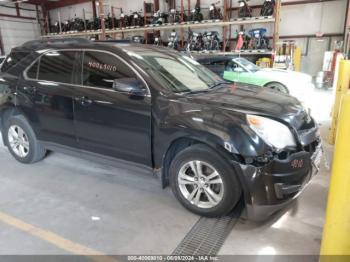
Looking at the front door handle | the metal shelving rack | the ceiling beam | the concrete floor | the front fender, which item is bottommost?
the concrete floor

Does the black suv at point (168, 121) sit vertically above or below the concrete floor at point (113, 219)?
above

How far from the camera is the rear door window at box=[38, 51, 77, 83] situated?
329 centimetres

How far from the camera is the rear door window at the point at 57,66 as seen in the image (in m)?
3.29

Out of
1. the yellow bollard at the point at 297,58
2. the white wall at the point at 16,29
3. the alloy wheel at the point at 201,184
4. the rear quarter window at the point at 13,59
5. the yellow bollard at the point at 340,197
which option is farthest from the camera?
the white wall at the point at 16,29

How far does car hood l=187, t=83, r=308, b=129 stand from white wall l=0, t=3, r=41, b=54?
17.7m

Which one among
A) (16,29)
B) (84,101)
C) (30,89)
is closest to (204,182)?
(84,101)

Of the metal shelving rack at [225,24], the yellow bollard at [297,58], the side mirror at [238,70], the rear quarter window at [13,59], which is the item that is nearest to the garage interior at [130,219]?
the rear quarter window at [13,59]

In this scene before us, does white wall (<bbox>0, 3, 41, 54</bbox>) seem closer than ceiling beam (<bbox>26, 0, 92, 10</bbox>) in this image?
Yes

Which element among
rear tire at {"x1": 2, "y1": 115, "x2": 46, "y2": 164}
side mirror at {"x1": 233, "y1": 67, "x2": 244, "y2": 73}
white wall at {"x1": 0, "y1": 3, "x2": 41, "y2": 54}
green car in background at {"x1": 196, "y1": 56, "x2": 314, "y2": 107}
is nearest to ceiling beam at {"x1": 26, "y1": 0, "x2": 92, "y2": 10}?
white wall at {"x1": 0, "y1": 3, "x2": 41, "y2": 54}

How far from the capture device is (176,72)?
3.14 m

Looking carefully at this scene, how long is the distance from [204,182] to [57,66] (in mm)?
2219

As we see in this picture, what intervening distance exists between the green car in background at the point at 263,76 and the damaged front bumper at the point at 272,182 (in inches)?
207

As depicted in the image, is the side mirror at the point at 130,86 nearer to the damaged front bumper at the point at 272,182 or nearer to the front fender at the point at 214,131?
the front fender at the point at 214,131

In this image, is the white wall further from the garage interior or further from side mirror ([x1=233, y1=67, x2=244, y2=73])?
the garage interior
